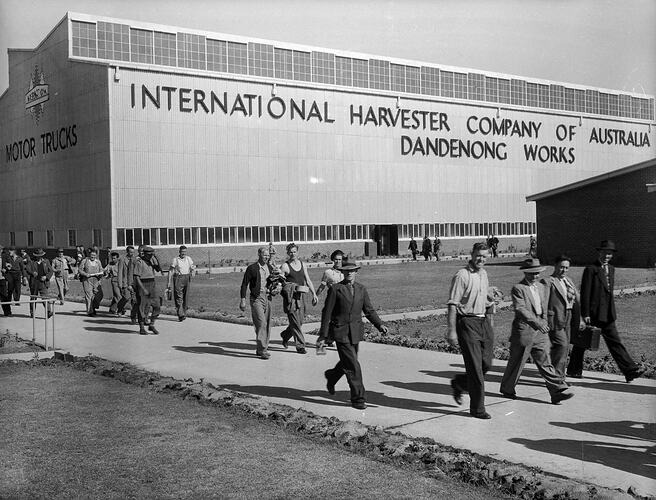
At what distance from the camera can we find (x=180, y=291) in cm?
1916

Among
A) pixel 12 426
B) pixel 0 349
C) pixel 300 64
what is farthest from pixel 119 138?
pixel 12 426

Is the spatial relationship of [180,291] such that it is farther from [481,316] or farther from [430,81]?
[430,81]

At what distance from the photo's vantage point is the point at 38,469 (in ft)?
23.5

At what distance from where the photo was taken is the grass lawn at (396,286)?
2297 cm

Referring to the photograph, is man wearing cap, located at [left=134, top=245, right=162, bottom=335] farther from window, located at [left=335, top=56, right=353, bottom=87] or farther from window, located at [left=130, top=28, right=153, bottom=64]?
window, located at [left=335, top=56, right=353, bottom=87]

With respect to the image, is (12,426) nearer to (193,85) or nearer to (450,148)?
(193,85)

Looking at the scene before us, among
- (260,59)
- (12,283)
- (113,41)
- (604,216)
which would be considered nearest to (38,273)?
(12,283)

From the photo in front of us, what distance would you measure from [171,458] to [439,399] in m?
3.82

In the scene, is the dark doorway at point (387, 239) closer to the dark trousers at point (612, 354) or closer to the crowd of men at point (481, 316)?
the crowd of men at point (481, 316)

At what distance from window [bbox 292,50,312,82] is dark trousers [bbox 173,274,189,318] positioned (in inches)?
1476

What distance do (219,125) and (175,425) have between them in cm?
4103

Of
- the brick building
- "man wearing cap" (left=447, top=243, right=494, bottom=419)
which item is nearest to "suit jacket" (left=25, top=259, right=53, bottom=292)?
"man wearing cap" (left=447, top=243, right=494, bottom=419)

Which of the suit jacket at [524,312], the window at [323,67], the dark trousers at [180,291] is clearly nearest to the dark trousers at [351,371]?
the suit jacket at [524,312]

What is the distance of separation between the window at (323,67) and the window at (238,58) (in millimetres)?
5074
